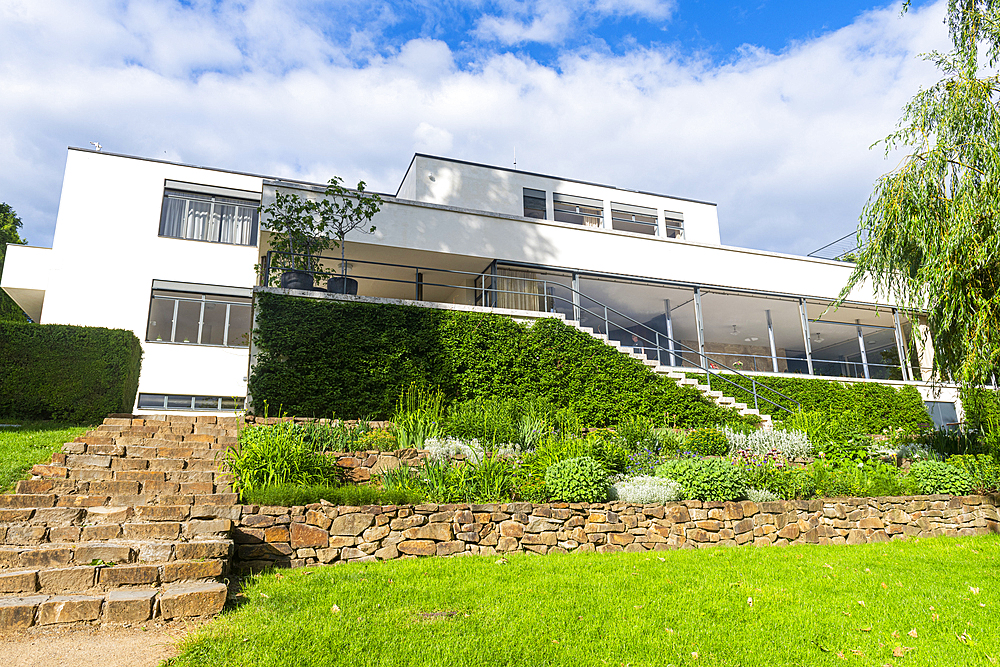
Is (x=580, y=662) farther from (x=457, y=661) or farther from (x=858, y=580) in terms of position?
(x=858, y=580)

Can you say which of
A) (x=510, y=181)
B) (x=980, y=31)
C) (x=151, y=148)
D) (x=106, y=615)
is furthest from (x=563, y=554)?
(x=151, y=148)

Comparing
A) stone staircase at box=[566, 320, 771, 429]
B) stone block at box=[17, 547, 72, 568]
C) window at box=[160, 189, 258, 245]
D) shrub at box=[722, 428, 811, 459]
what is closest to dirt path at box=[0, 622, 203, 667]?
stone block at box=[17, 547, 72, 568]

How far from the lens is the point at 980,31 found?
7.82 metres

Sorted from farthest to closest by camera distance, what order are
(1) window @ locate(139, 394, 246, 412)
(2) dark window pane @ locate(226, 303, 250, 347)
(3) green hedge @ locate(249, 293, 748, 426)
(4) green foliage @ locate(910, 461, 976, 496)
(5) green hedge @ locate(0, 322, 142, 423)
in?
(2) dark window pane @ locate(226, 303, 250, 347) < (1) window @ locate(139, 394, 246, 412) < (3) green hedge @ locate(249, 293, 748, 426) < (5) green hedge @ locate(0, 322, 142, 423) < (4) green foliage @ locate(910, 461, 976, 496)

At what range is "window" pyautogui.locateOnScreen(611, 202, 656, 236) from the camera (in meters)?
19.6

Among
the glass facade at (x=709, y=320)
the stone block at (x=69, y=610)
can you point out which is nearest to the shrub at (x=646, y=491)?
the stone block at (x=69, y=610)

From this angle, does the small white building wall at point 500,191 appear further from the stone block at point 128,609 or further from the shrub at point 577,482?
the stone block at point 128,609

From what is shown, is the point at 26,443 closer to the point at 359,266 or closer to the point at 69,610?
the point at 69,610

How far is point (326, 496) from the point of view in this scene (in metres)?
5.99

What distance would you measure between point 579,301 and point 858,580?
11.5 metres

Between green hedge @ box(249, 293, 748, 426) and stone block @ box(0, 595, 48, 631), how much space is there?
6893 mm

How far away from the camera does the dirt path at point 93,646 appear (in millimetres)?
3186

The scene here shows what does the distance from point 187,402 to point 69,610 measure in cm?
1127

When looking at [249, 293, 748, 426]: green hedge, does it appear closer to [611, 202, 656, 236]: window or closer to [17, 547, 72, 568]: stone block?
[17, 547, 72, 568]: stone block
